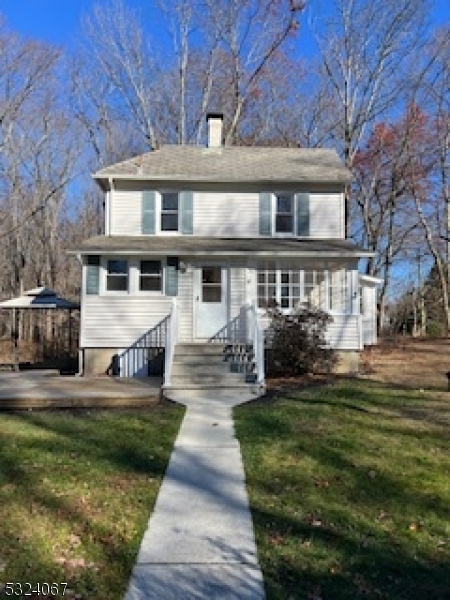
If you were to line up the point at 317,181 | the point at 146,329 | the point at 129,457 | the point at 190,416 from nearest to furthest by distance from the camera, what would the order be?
the point at 129,457, the point at 190,416, the point at 146,329, the point at 317,181

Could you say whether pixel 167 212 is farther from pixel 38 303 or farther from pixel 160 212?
pixel 38 303

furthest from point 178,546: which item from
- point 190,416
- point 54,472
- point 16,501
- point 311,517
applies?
point 190,416

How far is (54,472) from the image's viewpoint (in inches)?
233

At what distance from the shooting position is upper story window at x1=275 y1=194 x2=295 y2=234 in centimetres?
1650

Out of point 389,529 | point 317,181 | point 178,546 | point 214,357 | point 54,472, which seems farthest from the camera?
point 317,181

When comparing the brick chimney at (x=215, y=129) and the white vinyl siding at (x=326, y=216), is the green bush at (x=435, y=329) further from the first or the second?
the brick chimney at (x=215, y=129)

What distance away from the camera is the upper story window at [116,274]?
1507 centimetres

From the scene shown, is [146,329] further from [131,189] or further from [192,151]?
[192,151]

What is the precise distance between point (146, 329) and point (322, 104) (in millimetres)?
20204

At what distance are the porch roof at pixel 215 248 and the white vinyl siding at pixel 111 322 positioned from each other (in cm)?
127

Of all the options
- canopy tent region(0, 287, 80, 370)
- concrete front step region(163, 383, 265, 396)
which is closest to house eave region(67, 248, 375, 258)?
canopy tent region(0, 287, 80, 370)

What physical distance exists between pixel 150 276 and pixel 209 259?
161cm

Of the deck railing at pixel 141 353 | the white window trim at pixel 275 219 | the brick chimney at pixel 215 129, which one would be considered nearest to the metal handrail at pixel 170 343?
the deck railing at pixel 141 353

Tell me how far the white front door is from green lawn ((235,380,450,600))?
235 inches
